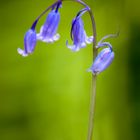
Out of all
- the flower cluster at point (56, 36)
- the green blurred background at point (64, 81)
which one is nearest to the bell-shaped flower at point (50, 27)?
the flower cluster at point (56, 36)

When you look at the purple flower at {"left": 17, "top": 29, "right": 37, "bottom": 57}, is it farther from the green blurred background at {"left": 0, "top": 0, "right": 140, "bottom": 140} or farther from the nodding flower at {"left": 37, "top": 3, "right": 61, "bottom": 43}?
the green blurred background at {"left": 0, "top": 0, "right": 140, "bottom": 140}

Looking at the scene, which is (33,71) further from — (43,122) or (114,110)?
(114,110)

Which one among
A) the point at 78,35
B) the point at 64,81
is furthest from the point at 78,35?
the point at 64,81

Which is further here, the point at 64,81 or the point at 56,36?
the point at 64,81

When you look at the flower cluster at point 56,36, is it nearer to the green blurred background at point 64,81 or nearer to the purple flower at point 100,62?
the purple flower at point 100,62

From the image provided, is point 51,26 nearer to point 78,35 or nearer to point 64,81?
point 78,35

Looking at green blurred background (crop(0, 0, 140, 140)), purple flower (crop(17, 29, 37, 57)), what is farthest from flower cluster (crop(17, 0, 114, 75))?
green blurred background (crop(0, 0, 140, 140))

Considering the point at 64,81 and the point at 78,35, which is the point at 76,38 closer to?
the point at 78,35
